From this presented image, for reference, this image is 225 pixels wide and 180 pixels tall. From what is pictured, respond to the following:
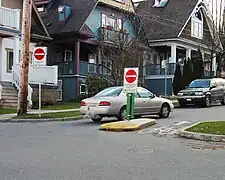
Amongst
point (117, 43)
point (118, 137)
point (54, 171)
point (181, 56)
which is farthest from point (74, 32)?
point (54, 171)

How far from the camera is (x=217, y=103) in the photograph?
3191 cm

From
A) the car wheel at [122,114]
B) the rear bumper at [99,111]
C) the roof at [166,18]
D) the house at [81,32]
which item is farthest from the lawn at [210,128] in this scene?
the roof at [166,18]

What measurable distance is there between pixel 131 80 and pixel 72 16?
20608mm

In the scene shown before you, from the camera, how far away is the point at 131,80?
15836mm

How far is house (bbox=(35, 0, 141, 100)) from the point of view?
34.3m

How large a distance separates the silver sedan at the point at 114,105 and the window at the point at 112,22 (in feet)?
59.9

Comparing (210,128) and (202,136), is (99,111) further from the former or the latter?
(202,136)

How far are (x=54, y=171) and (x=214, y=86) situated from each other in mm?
22393

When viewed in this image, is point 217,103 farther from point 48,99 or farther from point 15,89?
point 15,89

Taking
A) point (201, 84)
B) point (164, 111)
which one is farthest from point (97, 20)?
point (164, 111)

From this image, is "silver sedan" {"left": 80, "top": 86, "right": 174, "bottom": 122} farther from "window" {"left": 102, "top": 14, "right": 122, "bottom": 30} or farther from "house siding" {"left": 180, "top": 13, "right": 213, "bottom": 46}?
"house siding" {"left": 180, "top": 13, "right": 213, "bottom": 46}

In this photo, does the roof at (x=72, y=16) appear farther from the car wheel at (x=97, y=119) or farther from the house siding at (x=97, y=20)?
the car wheel at (x=97, y=119)

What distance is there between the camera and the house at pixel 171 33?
4175cm

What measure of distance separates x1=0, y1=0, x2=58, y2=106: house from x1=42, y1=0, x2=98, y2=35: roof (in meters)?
3.23
